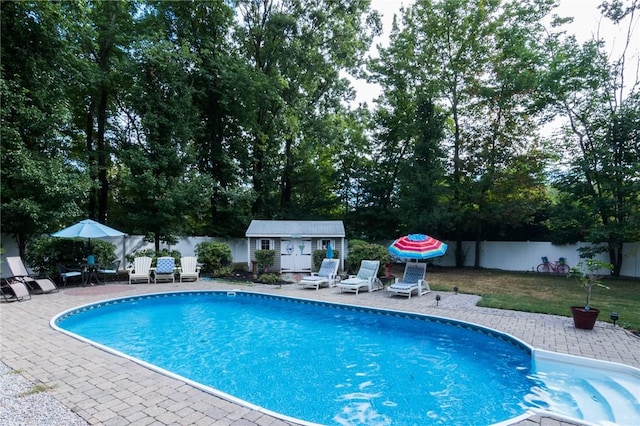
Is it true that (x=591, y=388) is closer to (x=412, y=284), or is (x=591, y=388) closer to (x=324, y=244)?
(x=412, y=284)

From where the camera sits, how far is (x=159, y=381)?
4.02 meters

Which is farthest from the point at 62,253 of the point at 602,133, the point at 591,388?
the point at 602,133

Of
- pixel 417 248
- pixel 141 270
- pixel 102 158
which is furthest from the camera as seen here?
pixel 102 158

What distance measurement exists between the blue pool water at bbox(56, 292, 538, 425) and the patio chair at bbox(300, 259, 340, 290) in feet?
7.11

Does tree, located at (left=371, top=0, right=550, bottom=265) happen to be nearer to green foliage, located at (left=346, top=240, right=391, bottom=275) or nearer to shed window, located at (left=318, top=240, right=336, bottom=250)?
green foliage, located at (left=346, top=240, right=391, bottom=275)

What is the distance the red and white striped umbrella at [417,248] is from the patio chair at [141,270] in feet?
30.7

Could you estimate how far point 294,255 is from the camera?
52.6 ft

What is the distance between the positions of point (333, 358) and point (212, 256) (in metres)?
10.3

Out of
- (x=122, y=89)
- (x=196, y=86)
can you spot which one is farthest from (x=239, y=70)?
(x=122, y=89)

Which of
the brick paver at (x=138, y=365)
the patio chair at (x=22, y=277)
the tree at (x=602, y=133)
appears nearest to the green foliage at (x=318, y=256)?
the brick paver at (x=138, y=365)

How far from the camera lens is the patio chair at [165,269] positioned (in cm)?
1274

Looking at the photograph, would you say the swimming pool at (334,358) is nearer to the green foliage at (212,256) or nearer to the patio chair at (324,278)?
the patio chair at (324,278)

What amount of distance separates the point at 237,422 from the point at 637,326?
8211 millimetres

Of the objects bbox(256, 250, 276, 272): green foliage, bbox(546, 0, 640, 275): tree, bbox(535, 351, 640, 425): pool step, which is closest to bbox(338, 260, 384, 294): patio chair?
bbox(256, 250, 276, 272): green foliage
